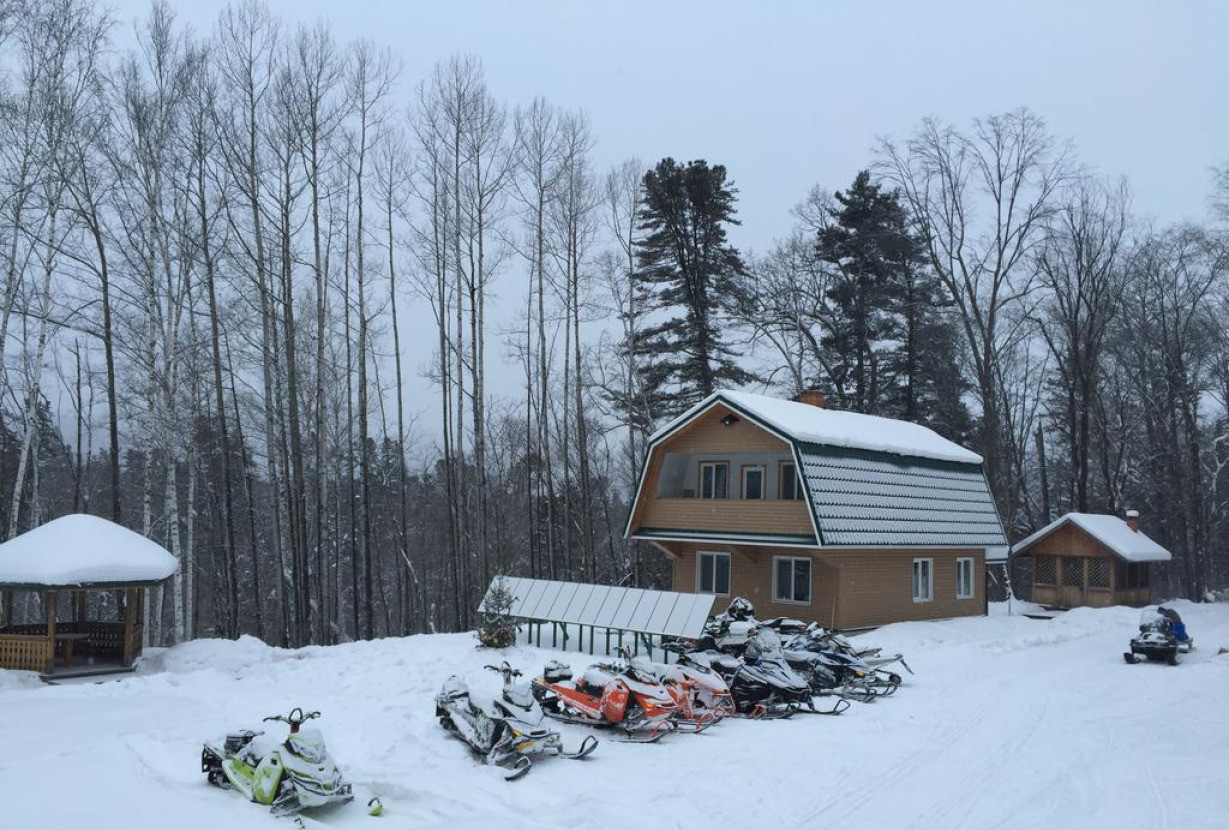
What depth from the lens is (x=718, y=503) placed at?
72.9 feet

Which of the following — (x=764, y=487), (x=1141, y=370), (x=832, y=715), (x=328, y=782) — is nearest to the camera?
(x=328, y=782)

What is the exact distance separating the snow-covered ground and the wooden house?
4.95 m

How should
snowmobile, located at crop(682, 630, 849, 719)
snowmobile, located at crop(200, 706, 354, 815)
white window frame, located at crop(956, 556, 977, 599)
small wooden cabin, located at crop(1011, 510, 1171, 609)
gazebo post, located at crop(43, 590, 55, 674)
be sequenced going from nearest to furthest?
snowmobile, located at crop(200, 706, 354, 815)
snowmobile, located at crop(682, 630, 849, 719)
gazebo post, located at crop(43, 590, 55, 674)
white window frame, located at crop(956, 556, 977, 599)
small wooden cabin, located at crop(1011, 510, 1171, 609)

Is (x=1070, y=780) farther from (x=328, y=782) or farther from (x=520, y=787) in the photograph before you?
(x=328, y=782)

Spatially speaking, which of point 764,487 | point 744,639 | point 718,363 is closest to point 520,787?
point 744,639

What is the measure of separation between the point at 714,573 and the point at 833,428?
15.7ft

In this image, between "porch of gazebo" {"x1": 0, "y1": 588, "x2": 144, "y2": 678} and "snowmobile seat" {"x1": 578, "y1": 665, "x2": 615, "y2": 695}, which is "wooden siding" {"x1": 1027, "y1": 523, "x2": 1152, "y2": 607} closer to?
"snowmobile seat" {"x1": 578, "y1": 665, "x2": 615, "y2": 695}

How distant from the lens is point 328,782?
7578 mm

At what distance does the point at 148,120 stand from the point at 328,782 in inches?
794

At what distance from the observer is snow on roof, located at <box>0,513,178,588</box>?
50.1ft

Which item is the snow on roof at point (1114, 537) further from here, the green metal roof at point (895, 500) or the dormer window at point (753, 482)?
the dormer window at point (753, 482)

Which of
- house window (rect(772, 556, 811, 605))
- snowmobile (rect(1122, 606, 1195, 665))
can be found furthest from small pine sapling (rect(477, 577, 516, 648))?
snowmobile (rect(1122, 606, 1195, 665))

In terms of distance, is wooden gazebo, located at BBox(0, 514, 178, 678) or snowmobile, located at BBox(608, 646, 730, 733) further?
wooden gazebo, located at BBox(0, 514, 178, 678)

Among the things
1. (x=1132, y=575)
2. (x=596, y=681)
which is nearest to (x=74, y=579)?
(x=596, y=681)
